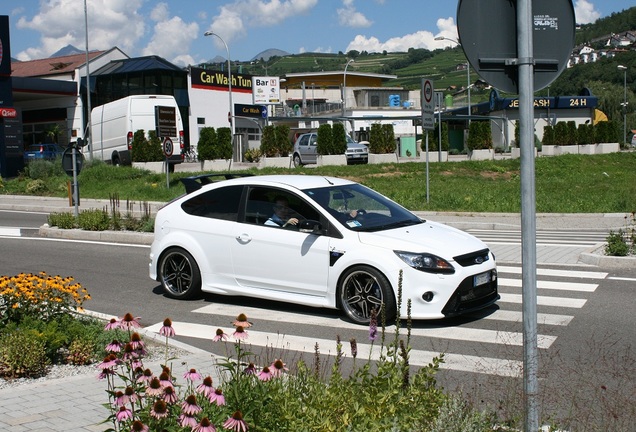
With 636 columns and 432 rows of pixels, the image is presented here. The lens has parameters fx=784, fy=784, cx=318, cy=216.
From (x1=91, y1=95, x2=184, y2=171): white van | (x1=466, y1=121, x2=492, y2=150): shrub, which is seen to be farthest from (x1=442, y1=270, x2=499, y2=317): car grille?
(x1=466, y1=121, x2=492, y2=150): shrub

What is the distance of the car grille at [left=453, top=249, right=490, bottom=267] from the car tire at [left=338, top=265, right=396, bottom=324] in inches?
33.5

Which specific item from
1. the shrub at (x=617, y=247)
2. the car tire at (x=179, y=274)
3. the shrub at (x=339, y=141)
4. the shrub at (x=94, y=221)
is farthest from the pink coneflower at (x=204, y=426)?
the shrub at (x=339, y=141)

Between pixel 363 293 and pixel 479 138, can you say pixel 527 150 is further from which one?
pixel 479 138

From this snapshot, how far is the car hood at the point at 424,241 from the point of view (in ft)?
28.8

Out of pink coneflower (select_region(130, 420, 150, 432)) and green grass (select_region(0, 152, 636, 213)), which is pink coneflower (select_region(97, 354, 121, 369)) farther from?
green grass (select_region(0, 152, 636, 213))

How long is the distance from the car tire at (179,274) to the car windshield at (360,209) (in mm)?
1918

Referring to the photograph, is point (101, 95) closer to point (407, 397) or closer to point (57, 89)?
point (57, 89)

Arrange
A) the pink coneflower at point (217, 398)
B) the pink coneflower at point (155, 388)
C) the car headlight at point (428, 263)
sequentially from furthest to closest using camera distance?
1. the car headlight at point (428, 263)
2. the pink coneflower at point (217, 398)
3. the pink coneflower at point (155, 388)

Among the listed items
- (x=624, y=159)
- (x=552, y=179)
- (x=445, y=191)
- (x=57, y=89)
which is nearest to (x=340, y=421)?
(x=445, y=191)

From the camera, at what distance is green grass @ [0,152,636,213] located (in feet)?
79.6

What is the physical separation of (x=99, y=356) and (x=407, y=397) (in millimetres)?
4027

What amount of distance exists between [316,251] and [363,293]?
0.80 metres

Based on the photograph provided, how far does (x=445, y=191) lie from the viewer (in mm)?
27953

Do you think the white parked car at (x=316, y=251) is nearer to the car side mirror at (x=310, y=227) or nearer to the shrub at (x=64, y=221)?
the car side mirror at (x=310, y=227)
